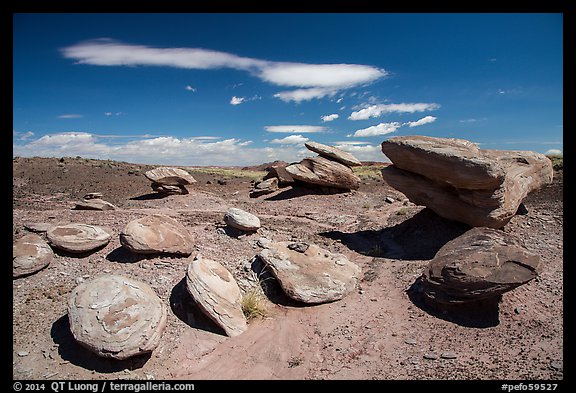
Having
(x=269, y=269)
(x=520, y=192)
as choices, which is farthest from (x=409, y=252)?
→ (x=269, y=269)

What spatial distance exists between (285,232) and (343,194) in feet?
25.8

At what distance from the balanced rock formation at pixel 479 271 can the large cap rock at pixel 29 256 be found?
820 cm

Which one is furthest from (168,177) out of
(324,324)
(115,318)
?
(324,324)

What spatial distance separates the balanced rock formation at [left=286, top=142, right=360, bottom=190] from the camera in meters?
19.2

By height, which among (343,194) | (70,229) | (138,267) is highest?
(70,229)

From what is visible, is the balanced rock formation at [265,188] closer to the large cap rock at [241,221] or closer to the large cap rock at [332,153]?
the large cap rock at [332,153]

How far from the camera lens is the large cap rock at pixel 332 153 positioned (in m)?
20.0

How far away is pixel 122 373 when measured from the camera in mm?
5766

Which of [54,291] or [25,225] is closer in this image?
[54,291]

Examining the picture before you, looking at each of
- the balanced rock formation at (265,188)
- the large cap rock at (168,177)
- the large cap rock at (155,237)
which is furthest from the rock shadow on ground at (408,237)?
the large cap rock at (168,177)

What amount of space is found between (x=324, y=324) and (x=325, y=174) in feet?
40.9

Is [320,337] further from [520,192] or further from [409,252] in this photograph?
[520,192]

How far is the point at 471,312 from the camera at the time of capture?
717 cm

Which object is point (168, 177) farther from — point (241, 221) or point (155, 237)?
point (155, 237)
